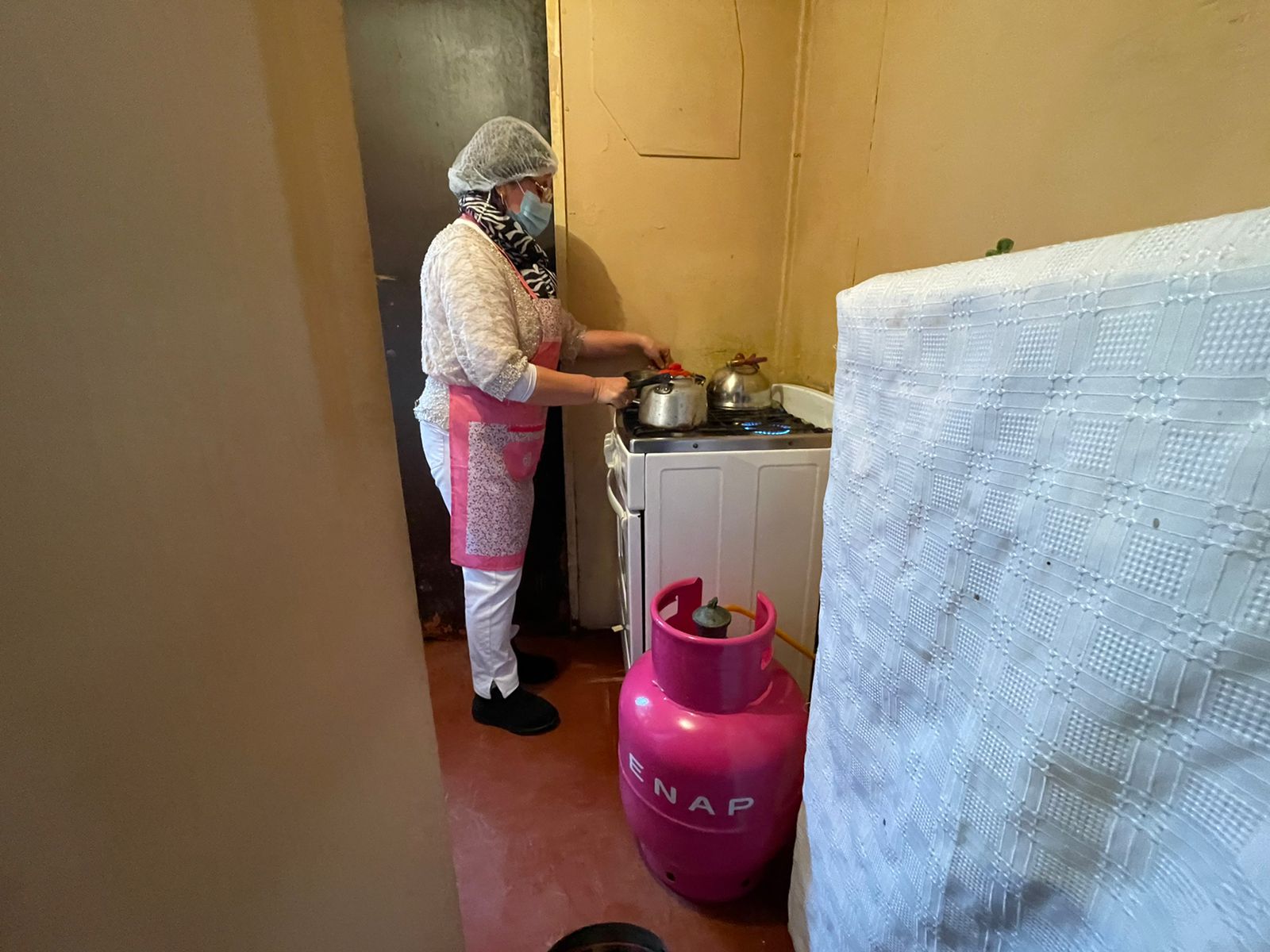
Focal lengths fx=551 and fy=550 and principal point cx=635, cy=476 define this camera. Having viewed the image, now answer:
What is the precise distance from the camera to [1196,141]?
626mm

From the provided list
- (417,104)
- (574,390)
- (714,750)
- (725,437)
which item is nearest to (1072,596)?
(714,750)

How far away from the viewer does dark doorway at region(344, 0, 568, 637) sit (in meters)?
1.48

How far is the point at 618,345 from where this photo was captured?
66.2 inches

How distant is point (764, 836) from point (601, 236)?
5.11 feet

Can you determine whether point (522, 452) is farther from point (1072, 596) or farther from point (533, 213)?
point (1072, 596)

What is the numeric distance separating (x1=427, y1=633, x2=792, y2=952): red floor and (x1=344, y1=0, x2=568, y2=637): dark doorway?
0.70 metres

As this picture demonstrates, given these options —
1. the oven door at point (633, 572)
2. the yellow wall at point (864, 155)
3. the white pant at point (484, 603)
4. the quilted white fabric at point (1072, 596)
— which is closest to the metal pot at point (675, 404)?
the oven door at point (633, 572)

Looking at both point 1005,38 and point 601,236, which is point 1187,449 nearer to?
point 1005,38

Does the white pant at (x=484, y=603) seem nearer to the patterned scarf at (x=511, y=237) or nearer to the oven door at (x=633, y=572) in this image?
the oven door at (x=633, y=572)

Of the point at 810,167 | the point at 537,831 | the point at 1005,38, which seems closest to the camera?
the point at 1005,38

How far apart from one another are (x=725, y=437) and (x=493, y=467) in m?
0.58

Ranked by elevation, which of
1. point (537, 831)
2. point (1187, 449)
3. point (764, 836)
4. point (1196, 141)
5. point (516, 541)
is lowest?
point (537, 831)

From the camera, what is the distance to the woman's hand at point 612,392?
1360 millimetres

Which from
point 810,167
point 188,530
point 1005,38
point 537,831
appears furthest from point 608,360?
point 188,530
